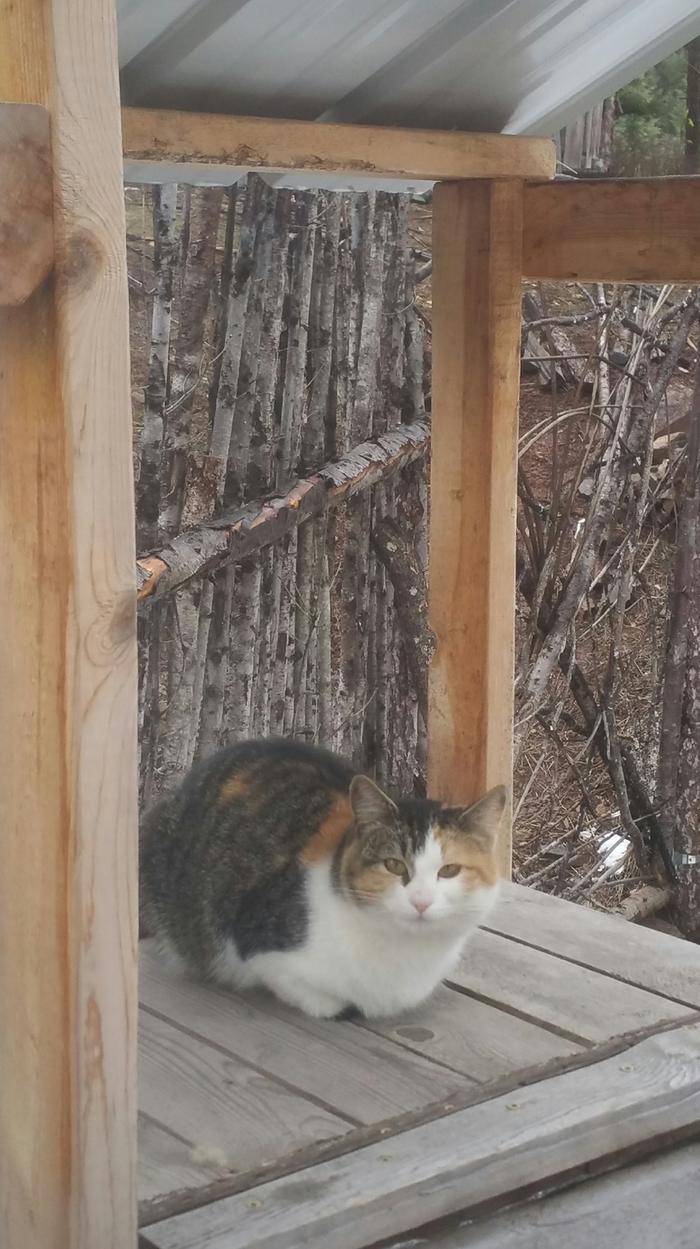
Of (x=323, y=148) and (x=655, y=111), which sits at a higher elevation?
(x=655, y=111)

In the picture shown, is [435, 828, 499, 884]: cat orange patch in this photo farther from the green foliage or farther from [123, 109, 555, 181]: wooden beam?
the green foliage

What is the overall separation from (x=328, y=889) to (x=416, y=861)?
18 centimetres

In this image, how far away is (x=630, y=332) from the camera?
5793mm

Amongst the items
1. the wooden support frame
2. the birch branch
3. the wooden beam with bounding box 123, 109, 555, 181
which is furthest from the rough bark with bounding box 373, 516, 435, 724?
the wooden support frame

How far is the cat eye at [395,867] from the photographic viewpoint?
2.53 m

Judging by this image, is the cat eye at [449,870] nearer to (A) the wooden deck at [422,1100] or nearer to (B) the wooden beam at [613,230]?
(A) the wooden deck at [422,1100]

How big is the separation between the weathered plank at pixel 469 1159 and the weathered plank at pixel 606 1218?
0.03 meters

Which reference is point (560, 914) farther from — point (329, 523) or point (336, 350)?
point (336, 350)

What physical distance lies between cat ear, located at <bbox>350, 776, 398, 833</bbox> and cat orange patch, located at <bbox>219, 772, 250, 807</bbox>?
1.10ft

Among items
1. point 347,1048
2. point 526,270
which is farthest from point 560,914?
point 526,270

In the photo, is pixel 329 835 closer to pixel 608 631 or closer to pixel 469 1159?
pixel 469 1159

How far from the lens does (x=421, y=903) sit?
98.1 inches

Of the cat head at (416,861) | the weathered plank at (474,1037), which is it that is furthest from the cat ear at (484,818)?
the weathered plank at (474,1037)

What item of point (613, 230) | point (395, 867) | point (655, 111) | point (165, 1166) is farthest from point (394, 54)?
point (655, 111)
